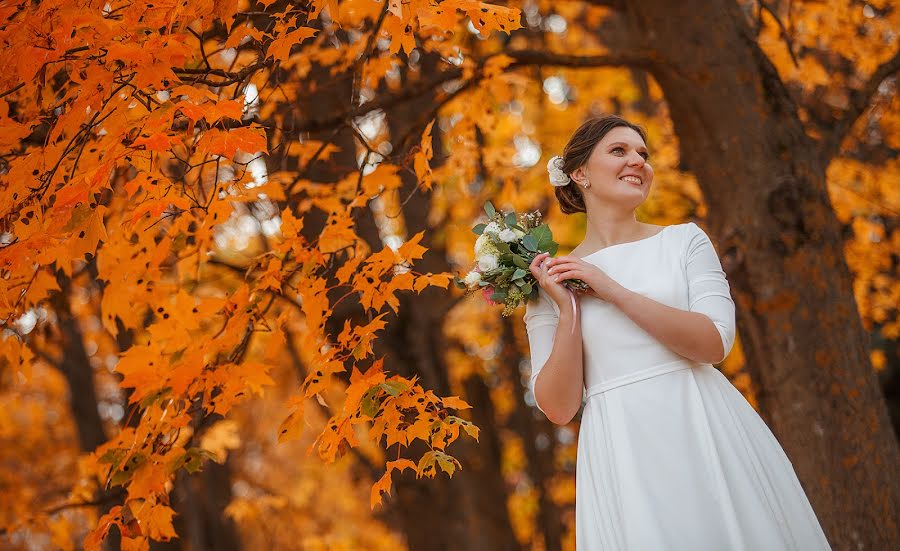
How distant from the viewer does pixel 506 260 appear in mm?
3119

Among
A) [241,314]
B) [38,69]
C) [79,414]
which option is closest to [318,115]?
[241,314]

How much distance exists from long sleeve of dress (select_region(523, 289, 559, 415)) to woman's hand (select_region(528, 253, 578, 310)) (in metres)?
0.09

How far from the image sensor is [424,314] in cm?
611

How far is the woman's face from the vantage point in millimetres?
3135

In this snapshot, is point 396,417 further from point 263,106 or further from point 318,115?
point 318,115

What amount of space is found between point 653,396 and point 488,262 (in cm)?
71

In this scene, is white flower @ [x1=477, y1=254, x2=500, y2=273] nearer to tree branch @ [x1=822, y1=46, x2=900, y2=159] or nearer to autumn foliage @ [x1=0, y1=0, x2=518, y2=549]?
autumn foliage @ [x1=0, y1=0, x2=518, y2=549]

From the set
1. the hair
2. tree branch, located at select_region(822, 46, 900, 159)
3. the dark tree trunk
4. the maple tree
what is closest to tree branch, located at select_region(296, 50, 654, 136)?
the maple tree

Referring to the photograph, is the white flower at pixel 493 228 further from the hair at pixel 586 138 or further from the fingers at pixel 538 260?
the hair at pixel 586 138

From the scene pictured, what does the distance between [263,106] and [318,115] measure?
1.26 meters

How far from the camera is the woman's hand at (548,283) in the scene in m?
2.93

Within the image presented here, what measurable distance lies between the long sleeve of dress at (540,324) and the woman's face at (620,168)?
1.40ft

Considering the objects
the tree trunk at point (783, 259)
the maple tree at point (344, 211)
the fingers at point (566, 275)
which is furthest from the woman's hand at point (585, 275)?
the tree trunk at point (783, 259)

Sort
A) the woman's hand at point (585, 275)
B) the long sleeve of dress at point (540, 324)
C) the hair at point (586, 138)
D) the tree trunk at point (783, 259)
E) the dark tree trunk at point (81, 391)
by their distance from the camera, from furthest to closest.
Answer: the dark tree trunk at point (81, 391)
the tree trunk at point (783, 259)
the hair at point (586, 138)
the long sleeve of dress at point (540, 324)
the woman's hand at point (585, 275)
